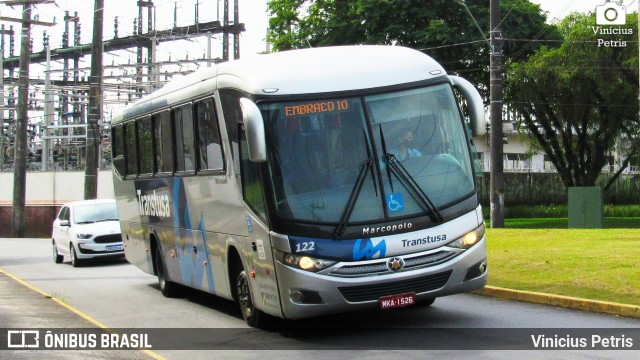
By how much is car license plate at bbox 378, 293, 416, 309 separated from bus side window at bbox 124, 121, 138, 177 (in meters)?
8.18

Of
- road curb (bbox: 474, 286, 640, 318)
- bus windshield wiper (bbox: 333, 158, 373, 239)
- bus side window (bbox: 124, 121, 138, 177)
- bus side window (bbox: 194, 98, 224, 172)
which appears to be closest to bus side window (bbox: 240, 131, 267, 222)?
bus windshield wiper (bbox: 333, 158, 373, 239)

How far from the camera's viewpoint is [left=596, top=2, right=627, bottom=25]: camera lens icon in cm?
4381

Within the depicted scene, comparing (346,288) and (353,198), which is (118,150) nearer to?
(353,198)

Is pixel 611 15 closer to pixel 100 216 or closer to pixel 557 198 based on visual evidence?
pixel 557 198

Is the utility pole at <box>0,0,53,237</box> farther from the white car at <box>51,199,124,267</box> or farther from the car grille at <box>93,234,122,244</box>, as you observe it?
the car grille at <box>93,234,122,244</box>

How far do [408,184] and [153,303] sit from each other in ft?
21.2

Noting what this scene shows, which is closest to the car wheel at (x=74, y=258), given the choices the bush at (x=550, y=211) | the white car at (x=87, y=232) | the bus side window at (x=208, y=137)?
the white car at (x=87, y=232)

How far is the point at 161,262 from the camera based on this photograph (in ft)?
58.2

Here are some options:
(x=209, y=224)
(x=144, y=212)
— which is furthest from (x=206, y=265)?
(x=144, y=212)

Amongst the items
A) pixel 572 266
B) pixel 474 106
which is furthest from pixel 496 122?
pixel 474 106

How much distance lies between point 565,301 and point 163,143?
6319mm

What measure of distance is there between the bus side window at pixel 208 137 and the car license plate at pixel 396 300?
293 centimetres

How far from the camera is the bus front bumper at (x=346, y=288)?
37.0ft

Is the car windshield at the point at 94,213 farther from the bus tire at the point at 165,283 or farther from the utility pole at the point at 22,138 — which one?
the utility pole at the point at 22,138
